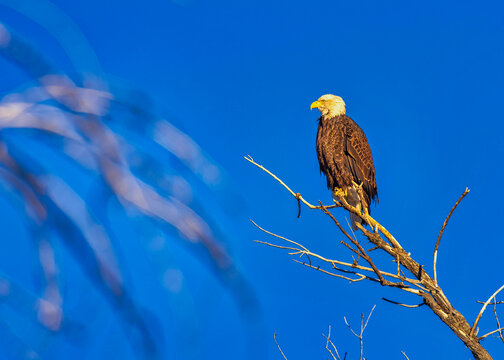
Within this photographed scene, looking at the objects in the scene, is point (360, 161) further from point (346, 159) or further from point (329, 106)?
point (329, 106)

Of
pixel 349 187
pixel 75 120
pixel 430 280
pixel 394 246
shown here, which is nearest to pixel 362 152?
pixel 349 187

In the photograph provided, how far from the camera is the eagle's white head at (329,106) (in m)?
7.81

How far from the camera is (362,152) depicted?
7121mm

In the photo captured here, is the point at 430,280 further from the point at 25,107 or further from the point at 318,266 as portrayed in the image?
the point at 25,107

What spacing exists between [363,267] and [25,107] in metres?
3.58

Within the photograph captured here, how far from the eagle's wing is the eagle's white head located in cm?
60

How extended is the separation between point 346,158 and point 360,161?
0.62 feet

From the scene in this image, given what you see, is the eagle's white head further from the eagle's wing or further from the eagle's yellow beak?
the eagle's wing

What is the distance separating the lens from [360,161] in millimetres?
7047

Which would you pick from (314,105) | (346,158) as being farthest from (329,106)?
(346,158)

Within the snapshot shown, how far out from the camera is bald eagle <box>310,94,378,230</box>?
700 cm

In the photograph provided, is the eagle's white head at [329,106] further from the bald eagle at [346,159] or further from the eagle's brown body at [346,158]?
the eagle's brown body at [346,158]

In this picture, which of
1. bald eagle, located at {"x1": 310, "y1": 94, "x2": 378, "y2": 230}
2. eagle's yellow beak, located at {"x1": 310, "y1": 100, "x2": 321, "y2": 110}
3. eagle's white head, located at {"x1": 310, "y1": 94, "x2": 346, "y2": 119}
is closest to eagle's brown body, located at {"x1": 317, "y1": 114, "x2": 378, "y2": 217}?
bald eagle, located at {"x1": 310, "y1": 94, "x2": 378, "y2": 230}

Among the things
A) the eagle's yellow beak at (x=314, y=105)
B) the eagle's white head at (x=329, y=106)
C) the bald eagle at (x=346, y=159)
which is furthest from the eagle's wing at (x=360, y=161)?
the eagle's yellow beak at (x=314, y=105)
